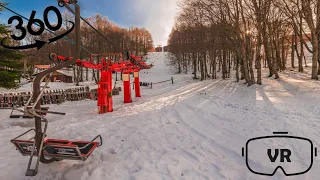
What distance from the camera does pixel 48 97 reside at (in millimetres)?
15898

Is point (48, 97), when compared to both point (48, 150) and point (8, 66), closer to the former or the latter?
point (8, 66)

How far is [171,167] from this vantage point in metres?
4.52

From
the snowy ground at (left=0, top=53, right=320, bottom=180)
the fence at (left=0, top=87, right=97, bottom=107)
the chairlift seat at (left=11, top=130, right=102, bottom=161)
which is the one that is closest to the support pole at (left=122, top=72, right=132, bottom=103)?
the fence at (left=0, top=87, right=97, bottom=107)

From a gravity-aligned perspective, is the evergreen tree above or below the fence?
above

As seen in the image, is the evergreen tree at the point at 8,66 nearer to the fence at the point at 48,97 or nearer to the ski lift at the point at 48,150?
the fence at the point at 48,97

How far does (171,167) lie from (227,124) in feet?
13.4

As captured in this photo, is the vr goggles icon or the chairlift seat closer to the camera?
the chairlift seat

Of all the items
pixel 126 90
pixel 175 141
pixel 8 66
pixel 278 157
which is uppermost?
pixel 8 66

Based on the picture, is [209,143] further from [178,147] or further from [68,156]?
[68,156]

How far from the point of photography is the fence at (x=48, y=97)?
14.5m

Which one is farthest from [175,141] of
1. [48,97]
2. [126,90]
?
[48,97]

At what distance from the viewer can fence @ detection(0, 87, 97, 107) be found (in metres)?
14.5

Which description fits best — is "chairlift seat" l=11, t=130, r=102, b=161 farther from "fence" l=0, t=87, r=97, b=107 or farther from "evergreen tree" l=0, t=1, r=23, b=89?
"fence" l=0, t=87, r=97, b=107

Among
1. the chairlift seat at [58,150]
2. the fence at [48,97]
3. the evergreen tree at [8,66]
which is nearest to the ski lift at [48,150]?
the chairlift seat at [58,150]
